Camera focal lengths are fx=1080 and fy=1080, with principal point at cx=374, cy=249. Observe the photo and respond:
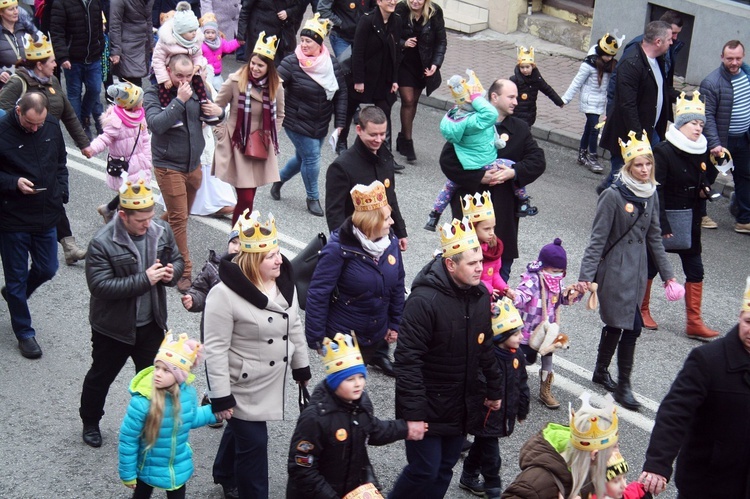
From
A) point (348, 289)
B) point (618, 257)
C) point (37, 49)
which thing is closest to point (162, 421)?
point (348, 289)

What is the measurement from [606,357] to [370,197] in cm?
241

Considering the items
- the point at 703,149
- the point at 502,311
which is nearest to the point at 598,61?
the point at 703,149

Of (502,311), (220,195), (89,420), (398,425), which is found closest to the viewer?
(398,425)

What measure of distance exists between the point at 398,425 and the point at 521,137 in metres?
3.49

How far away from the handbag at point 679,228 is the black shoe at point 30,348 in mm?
4967

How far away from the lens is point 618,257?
778 centimetres

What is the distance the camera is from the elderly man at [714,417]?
5402 mm

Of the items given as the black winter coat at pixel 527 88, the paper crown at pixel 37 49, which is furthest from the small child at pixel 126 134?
the black winter coat at pixel 527 88

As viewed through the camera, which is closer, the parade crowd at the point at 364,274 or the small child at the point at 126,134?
the parade crowd at the point at 364,274

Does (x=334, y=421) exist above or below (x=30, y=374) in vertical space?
above

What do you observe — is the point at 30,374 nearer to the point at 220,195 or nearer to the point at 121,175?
the point at 121,175

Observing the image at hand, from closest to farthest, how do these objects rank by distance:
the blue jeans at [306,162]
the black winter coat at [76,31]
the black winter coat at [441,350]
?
the black winter coat at [441,350] → the blue jeans at [306,162] → the black winter coat at [76,31]

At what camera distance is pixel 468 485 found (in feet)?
22.4

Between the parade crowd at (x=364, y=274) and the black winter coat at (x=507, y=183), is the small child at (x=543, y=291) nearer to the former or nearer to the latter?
the parade crowd at (x=364, y=274)
